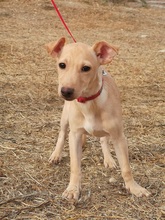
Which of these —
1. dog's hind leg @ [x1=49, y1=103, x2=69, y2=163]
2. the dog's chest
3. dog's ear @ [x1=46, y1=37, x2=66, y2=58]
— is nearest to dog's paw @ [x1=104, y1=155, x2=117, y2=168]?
dog's hind leg @ [x1=49, y1=103, x2=69, y2=163]

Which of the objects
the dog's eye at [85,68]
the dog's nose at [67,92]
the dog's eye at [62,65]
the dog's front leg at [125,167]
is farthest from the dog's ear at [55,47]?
the dog's front leg at [125,167]

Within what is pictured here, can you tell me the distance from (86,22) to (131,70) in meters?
5.31

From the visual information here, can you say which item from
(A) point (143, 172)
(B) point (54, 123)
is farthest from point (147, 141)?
(B) point (54, 123)

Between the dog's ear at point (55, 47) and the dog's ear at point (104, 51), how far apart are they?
271mm

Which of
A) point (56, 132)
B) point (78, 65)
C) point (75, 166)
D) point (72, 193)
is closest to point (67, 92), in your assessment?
point (78, 65)

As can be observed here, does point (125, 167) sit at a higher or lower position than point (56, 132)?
higher

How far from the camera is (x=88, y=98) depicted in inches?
151

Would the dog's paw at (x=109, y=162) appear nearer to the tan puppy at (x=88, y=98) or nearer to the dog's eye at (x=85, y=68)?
the tan puppy at (x=88, y=98)

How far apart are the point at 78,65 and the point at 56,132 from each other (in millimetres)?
2035

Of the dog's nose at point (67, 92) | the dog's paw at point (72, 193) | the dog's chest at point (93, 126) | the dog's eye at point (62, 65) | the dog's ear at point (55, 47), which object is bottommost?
the dog's paw at point (72, 193)

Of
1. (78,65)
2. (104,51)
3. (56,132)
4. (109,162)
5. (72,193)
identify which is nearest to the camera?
(78,65)

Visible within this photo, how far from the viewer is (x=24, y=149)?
193 inches

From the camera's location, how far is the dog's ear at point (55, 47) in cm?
381

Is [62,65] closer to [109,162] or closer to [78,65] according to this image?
[78,65]
